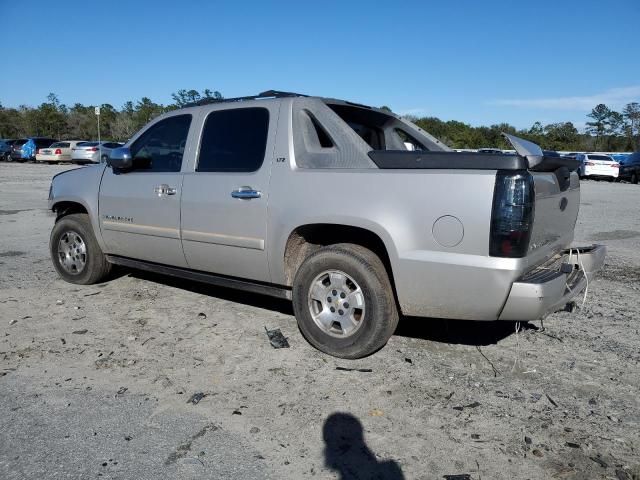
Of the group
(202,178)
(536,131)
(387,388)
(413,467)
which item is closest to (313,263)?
(387,388)

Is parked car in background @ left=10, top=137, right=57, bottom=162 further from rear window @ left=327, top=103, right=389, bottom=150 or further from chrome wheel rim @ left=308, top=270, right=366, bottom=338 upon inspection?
chrome wheel rim @ left=308, top=270, right=366, bottom=338

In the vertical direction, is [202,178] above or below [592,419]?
above

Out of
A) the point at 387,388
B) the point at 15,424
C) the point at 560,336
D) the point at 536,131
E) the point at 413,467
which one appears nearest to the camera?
the point at 413,467

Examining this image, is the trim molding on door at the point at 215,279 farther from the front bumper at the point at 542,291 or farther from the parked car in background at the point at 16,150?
the parked car in background at the point at 16,150

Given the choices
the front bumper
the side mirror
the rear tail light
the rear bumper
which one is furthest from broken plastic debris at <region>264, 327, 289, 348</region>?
the rear bumper

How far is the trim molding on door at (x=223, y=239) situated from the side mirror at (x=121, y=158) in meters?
0.97

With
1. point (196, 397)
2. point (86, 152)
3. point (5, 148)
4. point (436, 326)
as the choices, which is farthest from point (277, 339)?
point (5, 148)

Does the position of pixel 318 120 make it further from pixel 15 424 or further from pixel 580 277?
pixel 15 424

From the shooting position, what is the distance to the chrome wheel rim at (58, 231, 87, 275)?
561cm

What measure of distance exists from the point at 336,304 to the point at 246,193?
1.10 m

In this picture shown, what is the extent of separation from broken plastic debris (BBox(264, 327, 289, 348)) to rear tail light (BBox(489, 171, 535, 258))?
5.84 ft

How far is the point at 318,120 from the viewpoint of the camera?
4137 millimetres

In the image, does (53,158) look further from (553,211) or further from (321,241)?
(553,211)

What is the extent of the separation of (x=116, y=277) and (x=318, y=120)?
3.25 metres
